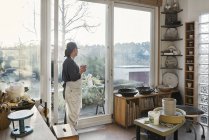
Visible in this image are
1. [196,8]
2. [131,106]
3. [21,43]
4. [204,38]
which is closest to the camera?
[21,43]

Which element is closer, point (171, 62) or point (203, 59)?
point (203, 59)

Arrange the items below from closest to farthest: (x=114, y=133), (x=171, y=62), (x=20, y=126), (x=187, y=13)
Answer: (x=20, y=126) < (x=114, y=133) < (x=187, y=13) < (x=171, y=62)

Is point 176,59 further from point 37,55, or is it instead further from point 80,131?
point 37,55

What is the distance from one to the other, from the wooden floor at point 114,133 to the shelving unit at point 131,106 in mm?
170

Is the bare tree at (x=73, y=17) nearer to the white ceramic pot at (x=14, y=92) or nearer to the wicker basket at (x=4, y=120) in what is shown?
the white ceramic pot at (x=14, y=92)

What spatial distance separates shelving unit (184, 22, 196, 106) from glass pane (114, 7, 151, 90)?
2.73ft

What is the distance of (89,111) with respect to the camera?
12.8 ft

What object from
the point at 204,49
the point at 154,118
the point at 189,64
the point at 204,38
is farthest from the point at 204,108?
the point at 154,118

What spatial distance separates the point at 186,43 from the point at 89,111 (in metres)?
2.53

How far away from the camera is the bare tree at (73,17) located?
357 centimetres

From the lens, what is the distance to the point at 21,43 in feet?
10.7

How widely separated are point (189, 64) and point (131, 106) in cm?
160

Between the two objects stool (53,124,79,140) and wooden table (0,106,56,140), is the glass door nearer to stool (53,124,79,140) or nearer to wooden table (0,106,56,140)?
stool (53,124,79,140)

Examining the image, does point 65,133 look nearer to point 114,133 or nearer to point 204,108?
point 114,133
